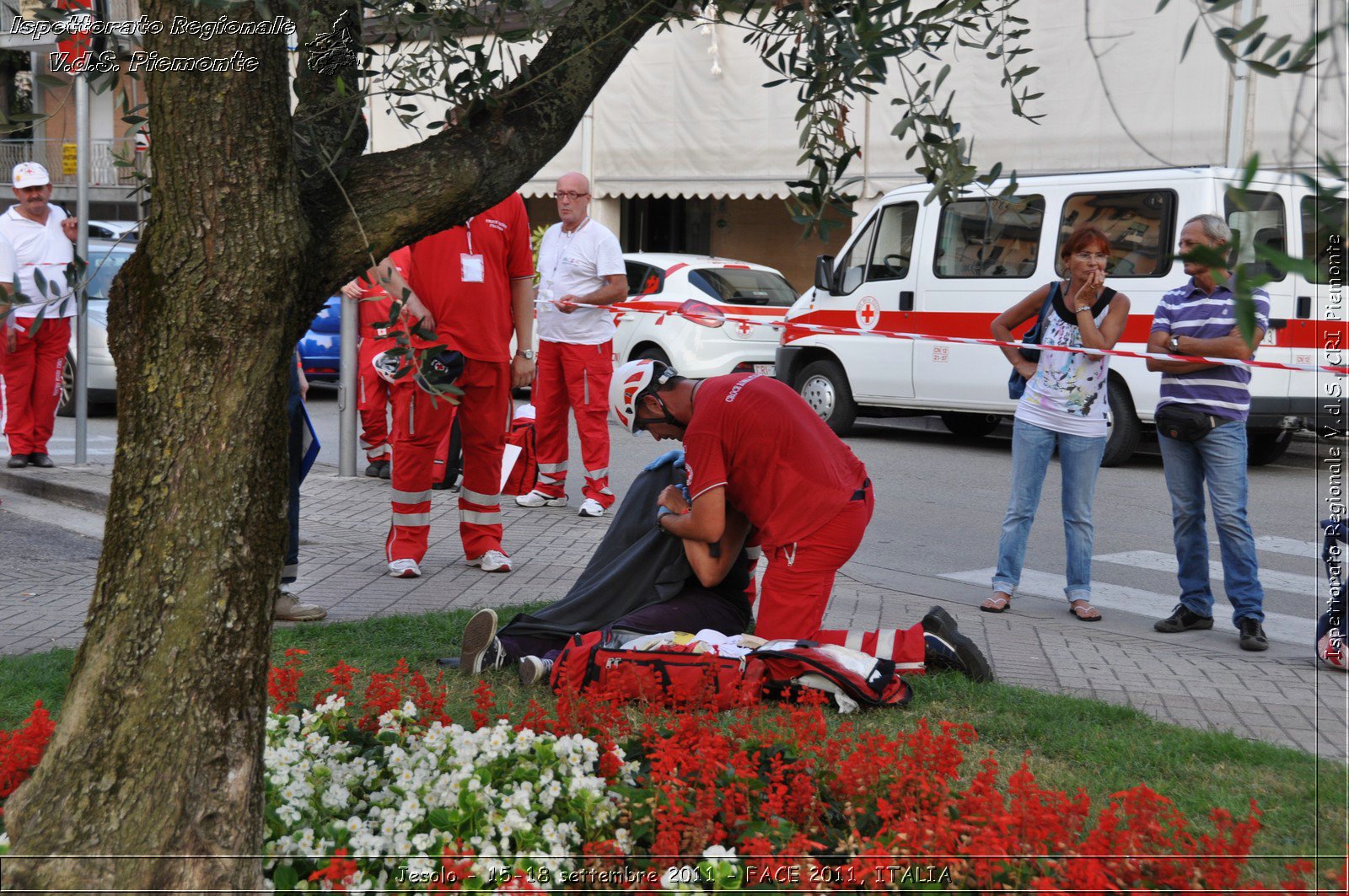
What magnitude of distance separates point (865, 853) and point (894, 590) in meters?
4.49

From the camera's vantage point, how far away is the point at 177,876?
282 cm

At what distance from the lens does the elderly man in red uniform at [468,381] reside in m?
6.91

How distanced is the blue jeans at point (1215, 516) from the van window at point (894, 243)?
278 inches

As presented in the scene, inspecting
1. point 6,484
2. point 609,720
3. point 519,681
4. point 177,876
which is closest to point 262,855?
point 177,876

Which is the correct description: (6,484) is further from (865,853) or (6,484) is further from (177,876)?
(865,853)

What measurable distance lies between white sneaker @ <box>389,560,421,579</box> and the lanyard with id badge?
152 cm

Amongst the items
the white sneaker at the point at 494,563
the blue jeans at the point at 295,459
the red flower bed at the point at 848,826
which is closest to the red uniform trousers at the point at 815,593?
the red flower bed at the point at 848,826

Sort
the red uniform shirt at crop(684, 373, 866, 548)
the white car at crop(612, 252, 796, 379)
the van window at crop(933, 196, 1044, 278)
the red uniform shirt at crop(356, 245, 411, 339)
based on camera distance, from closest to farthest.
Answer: the red uniform shirt at crop(356, 245, 411, 339), the red uniform shirt at crop(684, 373, 866, 548), the van window at crop(933, 196, 1044, 278), the white car at crop(612, 252, 796, 379)

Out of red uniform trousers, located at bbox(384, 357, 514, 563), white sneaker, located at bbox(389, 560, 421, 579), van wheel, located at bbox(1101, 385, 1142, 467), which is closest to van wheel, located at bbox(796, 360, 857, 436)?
van wheel, located at bbox(1101, 385, 1142, 467)

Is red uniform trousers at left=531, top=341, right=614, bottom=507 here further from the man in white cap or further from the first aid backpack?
the first aid backpack

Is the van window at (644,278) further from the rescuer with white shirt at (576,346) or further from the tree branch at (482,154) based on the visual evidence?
the tree branch at (482,154)

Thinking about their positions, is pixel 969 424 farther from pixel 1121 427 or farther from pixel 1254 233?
pixel 1254 233

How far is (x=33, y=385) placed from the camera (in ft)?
33.4

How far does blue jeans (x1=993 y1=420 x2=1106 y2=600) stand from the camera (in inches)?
262
